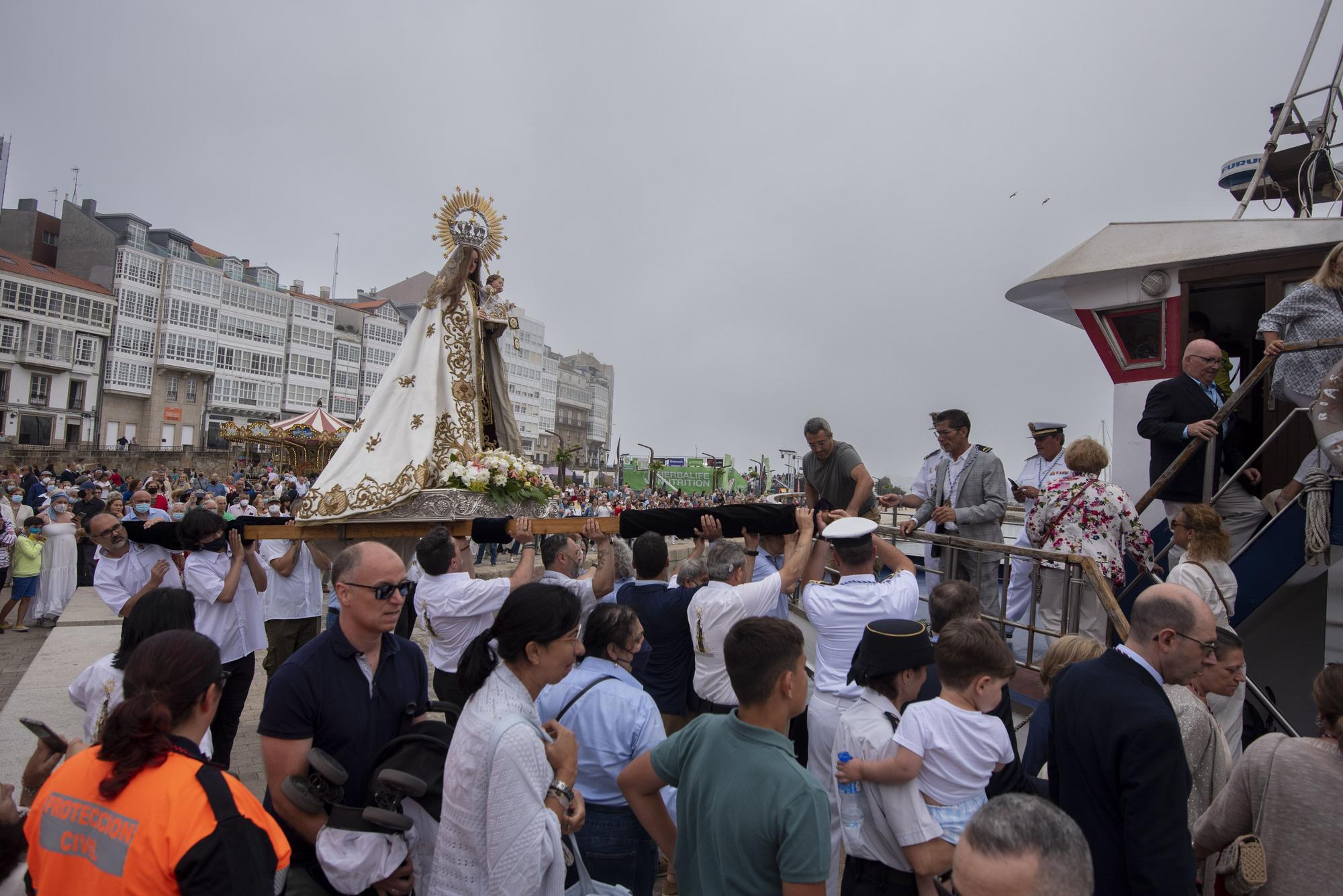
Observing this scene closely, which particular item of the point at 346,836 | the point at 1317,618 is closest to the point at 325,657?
the point at 346,836

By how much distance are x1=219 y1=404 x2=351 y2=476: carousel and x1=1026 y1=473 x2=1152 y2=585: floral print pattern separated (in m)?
27.0

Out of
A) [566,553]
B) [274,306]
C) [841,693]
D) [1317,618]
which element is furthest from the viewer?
[274,306]

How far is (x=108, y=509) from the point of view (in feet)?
40.2

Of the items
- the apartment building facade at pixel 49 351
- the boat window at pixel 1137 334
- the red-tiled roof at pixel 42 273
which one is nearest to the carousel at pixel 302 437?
the apartment building facade at pixel 49 351

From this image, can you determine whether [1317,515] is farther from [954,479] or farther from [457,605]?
[457,605]

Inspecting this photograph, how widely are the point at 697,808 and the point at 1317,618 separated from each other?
7596 millimetres

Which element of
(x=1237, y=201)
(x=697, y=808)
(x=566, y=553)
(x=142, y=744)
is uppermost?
(x=1237, y=201)

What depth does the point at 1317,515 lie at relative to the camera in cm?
581

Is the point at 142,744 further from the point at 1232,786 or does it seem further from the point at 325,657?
the point at 1232,786

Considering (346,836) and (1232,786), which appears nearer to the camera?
(346,836)

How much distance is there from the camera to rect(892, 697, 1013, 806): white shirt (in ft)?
10.1

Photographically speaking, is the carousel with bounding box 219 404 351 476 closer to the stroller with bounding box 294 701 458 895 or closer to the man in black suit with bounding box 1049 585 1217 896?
the stroller with bounding box 294 701 458 895

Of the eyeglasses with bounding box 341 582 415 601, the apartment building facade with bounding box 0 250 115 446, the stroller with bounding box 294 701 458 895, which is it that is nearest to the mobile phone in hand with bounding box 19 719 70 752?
the stroller with bounding box 294 701 458 895

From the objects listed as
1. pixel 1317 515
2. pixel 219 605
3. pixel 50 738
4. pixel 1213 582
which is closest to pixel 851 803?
pixel 50 738
